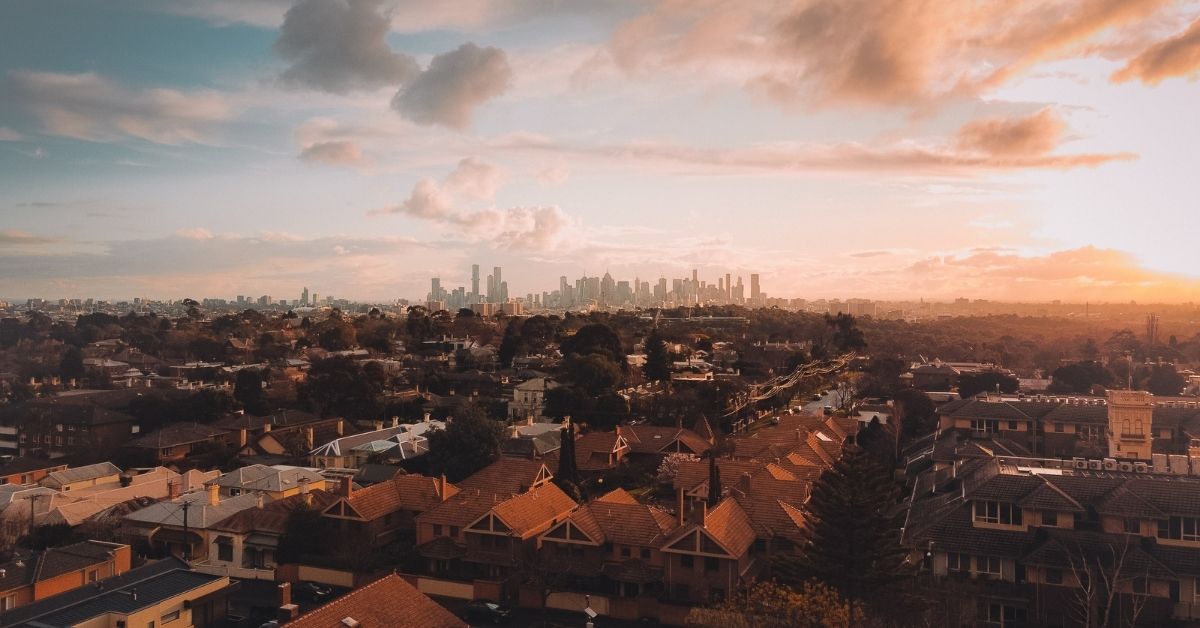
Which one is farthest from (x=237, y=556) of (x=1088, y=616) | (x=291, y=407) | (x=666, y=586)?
(x=291, y=407)

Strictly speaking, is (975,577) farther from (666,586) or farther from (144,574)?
(144,574)

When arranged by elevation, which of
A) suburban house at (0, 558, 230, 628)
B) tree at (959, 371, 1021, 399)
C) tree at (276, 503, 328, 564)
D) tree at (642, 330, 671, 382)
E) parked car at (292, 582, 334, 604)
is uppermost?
tree at (642, 330, 671, 382)

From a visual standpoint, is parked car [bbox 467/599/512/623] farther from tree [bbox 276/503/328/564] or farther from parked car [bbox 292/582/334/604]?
tree [bbox 276/503/328/564]

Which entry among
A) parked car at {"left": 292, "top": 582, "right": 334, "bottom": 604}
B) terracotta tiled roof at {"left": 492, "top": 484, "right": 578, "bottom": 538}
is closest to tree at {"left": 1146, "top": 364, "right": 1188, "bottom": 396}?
terracotta tiled roof at {"left": 492, "top": 484, "right": 578, "bottom": 538}

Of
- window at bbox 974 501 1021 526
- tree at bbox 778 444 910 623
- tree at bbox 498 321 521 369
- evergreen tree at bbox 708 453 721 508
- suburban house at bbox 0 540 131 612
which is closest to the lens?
tree at bbox 778 444 910 623

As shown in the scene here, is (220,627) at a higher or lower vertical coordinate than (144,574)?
lower

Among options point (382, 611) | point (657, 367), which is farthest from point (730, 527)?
point (657, 367)
